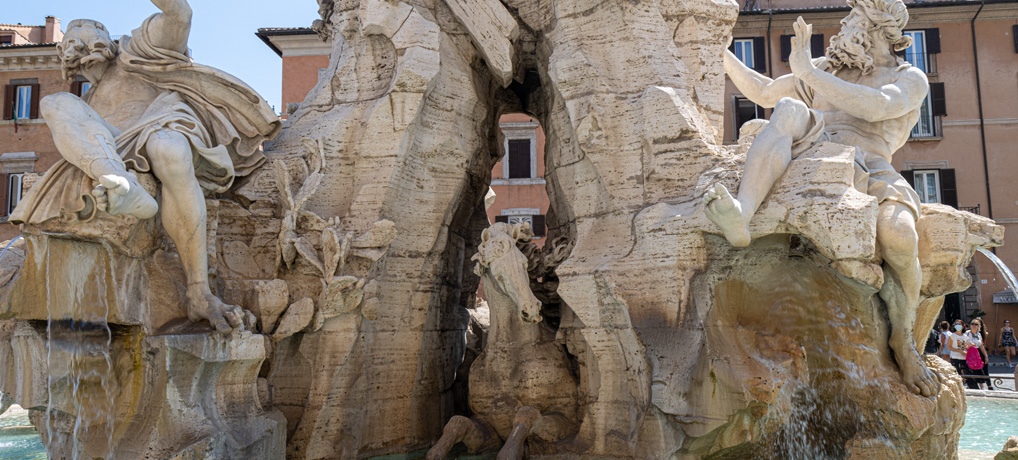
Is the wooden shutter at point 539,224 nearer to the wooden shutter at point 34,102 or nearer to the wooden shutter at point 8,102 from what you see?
the wooden shutter at point 34,102

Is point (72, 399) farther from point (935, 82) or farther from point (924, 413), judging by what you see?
point (935, 82)

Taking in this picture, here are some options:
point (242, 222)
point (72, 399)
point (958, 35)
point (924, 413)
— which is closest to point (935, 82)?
point (958, 35)

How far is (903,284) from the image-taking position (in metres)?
5.43

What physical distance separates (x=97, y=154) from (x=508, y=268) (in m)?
2.79

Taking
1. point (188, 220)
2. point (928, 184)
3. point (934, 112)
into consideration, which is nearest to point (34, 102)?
point (188, 220)

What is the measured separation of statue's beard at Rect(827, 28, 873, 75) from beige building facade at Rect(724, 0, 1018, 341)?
14.9m

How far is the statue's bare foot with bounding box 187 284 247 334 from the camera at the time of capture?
5.13m

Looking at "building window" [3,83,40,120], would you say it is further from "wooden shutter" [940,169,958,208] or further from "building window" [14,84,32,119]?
"wooden shutter" [940,169,958,208]

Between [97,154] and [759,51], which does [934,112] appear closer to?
[759,51]

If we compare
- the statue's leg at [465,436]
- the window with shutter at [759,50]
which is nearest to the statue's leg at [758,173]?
the statue's leg at [465,436]

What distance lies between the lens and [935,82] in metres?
21.5

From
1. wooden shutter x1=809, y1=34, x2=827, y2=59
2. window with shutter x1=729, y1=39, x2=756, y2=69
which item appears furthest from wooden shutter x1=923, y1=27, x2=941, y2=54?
window with shutter x1=729, y1=39, x2=756, y2=69

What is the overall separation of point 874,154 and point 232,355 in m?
4.63

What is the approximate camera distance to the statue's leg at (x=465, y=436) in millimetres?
5852
